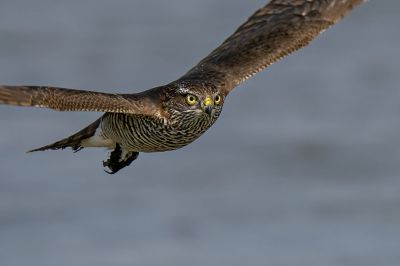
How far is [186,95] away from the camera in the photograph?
1585 centimetres

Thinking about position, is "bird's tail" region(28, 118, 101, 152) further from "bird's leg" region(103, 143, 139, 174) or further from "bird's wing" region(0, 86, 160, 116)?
"bird's wing" region(0, 86, 160, 116)

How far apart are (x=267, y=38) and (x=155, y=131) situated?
186 centimetres

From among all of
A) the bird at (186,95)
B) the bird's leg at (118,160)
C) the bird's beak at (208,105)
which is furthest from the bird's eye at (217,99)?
the bird's leg at (118,160)

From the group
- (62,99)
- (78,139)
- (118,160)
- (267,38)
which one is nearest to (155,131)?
(118,160)

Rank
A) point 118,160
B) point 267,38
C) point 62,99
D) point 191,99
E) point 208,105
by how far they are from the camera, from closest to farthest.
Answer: point 62,99 → point 208,105 → point 191,99 → point 118,160 → point 267,38

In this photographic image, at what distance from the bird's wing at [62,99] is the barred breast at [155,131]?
542 millimetres

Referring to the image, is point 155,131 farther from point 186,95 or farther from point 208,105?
point 208,105

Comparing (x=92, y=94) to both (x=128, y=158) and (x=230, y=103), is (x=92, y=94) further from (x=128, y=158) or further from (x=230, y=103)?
(x=230, y=103)

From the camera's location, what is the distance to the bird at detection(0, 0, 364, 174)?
1506cm

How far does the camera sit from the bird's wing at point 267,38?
1669cm

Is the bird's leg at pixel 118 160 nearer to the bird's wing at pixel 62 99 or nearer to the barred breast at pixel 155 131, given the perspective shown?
the barred breast at pixel 155 131

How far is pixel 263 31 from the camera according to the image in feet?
57.3

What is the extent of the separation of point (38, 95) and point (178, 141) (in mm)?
1664

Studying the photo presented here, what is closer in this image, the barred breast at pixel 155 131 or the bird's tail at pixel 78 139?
the barred breast at pixel 155 131
